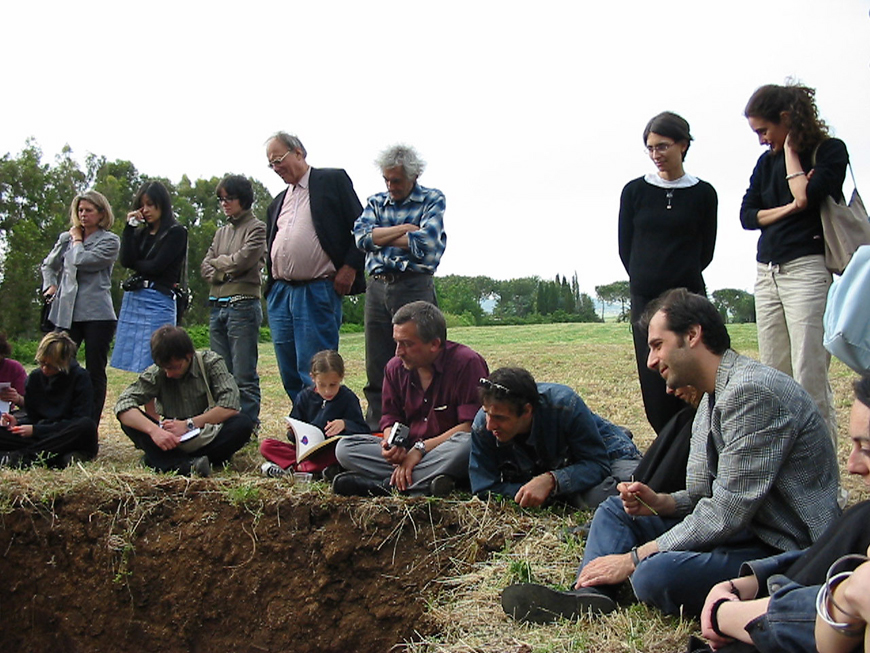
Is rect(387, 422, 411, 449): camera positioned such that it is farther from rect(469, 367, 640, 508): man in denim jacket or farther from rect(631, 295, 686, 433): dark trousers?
rect(631, 295, 686, 433): dark trousers

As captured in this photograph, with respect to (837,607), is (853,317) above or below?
above

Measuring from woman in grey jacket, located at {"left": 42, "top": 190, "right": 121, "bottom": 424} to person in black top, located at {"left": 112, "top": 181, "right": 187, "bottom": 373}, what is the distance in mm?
126

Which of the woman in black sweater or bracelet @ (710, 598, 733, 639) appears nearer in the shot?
bracelet @ (710, 598, 733, 639)

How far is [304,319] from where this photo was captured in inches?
229

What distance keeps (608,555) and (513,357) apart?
31.2ft

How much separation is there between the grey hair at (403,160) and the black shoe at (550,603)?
3.06 m

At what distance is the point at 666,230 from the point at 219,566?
10.4 feet

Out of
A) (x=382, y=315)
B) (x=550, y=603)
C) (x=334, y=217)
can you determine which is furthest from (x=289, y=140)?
(x=550, y=603)

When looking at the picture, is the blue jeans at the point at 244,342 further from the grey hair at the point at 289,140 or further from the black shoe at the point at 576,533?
the black shoe at the point at 576,533

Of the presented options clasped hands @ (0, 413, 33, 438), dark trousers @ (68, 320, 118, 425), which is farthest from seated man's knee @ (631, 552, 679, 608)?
dark trousers @ (68, 320, 118, 425)

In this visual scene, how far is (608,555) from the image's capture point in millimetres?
3334

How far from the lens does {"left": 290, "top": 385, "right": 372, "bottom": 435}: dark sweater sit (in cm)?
534

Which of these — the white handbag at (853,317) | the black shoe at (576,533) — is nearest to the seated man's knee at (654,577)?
the black shoe at (576,533)

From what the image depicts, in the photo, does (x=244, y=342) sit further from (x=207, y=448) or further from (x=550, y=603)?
(x=550, y=603)
